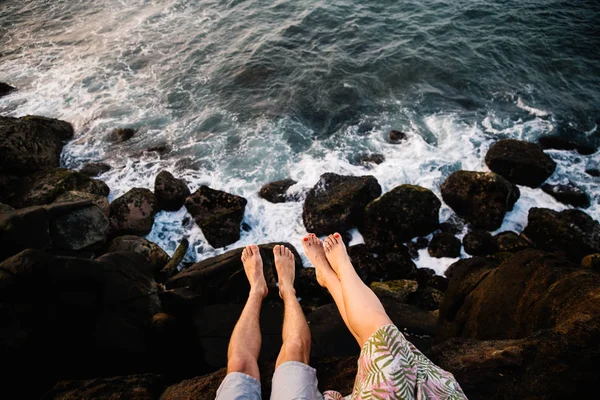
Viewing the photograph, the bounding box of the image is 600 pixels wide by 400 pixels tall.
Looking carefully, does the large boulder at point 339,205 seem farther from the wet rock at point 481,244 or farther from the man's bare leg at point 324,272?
the man's bare leg at point 324,272

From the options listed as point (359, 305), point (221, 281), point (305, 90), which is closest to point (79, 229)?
point (221, 281)

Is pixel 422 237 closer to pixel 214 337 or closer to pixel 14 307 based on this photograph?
pixel 214 337

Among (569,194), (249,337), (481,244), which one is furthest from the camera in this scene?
(569,194)

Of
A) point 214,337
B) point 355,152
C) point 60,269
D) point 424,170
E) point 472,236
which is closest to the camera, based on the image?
point 60,269

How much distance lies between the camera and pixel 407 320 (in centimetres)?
500

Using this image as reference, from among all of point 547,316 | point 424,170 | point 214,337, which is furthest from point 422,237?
point 214,337

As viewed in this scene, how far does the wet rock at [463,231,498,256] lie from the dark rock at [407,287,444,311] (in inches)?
64.4

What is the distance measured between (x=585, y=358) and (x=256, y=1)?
2043cm

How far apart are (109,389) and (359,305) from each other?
2536 mm

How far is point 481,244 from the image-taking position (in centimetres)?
738

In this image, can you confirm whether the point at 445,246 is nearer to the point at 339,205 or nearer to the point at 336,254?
the point at 339,205

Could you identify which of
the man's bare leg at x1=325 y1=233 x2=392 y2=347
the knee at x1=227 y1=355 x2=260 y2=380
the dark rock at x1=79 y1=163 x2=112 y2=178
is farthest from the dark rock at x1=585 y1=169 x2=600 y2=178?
the dark rock at x1=79 y1=163 x2=112 y2=178

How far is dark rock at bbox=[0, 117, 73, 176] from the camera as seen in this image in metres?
8.27

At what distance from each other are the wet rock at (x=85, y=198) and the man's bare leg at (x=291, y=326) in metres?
4.90
